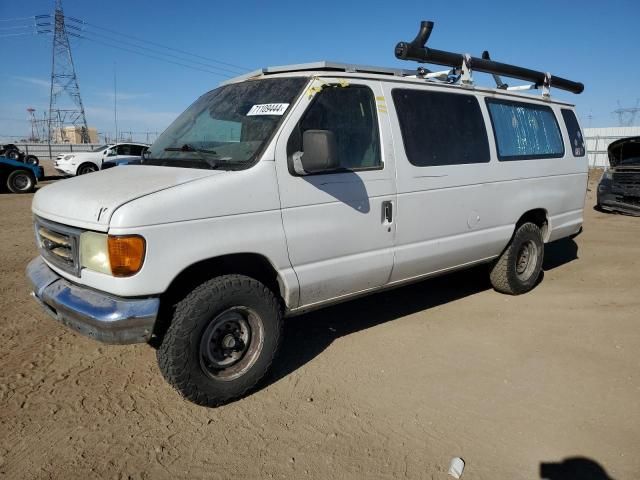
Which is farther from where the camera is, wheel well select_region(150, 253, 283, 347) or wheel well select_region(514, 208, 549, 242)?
wheel well select_region(514, 208, 549, 242)

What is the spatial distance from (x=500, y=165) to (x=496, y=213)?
462mm

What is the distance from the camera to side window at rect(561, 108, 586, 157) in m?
6.02

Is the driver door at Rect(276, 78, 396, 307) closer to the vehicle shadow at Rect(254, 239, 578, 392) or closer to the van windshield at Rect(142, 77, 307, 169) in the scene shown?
the van windshield at Rect(142, 77, 307, 169)

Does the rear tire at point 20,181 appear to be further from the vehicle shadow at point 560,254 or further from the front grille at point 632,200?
the front grille at point 632,200

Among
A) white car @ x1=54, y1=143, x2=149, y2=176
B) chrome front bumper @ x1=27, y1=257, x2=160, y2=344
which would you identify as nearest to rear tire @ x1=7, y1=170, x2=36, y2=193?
white car @ x1=54, y1=143, x2=149, y2=176

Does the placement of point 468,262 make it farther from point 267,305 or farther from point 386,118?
point 267,305

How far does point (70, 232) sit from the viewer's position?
122 inches

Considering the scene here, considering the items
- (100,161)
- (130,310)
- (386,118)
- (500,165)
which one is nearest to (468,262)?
(500,165)

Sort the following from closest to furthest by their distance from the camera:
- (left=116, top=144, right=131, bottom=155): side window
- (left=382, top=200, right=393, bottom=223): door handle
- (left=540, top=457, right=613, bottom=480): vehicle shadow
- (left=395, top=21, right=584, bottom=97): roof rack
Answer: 1. (left=540, top=457, right=613, bottom=480): vehicle shadow
2. (left=382, top=200, right=393, bottom=223): door handle
3. (left=395, top=21, right=584, bottom=97): roof rack
4. (left=116, top=144, right=131, bottom=155): side window

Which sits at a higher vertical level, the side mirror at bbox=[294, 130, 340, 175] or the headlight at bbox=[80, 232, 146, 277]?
the side mirror at bbox=[294, 130, 340, 175]

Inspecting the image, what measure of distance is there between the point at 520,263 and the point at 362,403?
3107 mm

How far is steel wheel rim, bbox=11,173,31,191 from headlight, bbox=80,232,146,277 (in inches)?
571

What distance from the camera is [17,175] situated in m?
15.2

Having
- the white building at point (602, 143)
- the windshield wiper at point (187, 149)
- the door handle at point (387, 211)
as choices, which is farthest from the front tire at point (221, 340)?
the white building at point (602, 143)
